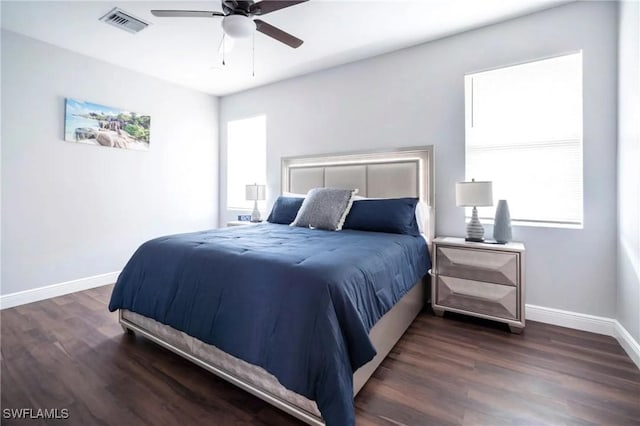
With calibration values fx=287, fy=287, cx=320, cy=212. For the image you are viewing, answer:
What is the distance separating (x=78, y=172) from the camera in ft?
10.7

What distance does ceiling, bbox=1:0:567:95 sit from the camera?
7.93 ft

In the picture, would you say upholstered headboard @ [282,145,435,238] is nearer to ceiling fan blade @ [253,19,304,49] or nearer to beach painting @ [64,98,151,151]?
ceiling fan blade @ [253,19,304,49]

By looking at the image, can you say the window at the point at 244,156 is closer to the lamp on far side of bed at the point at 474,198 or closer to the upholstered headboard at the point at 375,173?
the upholstered headboard at the point at 375,173

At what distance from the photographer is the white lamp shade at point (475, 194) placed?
2379 mm

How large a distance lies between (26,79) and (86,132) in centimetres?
65

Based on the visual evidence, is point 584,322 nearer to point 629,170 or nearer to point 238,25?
point 629,170

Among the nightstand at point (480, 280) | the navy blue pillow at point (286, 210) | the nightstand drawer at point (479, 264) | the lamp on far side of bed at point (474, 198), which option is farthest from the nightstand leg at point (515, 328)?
the navy blue pillow at point (286, 210)

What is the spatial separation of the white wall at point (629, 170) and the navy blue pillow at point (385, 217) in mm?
1414

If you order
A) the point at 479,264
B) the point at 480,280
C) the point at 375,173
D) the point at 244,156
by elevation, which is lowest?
the point at 480,280

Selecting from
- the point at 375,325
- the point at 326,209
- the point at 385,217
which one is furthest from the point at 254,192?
the point at 375,325

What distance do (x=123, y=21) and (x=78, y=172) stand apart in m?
1.73

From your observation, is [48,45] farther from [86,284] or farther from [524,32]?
[524,32]

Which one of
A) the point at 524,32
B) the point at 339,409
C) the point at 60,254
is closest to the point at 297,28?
the point at 524,32

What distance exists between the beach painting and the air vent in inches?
44.8
